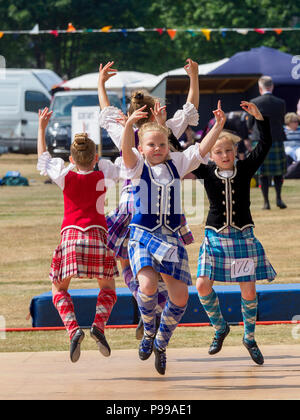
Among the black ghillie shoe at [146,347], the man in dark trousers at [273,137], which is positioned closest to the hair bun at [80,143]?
the black ghillie shoe at [146,347]

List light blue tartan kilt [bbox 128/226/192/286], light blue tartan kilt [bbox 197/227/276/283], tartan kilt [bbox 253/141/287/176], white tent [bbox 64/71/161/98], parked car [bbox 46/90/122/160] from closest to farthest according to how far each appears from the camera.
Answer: light blue tartan kilt [bbox 128/226/192/286]
light blue tartan kilt [bbox 197/227/276/283]
tartan kilt [bbox 253/141/287/176]
parked car [bbox 46/90/122/160]
white tent [bbox 64/71/161/98]

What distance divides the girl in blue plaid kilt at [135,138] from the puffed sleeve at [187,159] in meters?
0.36

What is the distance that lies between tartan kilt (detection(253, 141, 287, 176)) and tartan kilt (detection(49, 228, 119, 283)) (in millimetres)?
9030

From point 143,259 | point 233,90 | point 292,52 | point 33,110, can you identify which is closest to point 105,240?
point 143,259

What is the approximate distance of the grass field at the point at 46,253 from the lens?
699 centimetres

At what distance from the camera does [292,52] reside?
153ft

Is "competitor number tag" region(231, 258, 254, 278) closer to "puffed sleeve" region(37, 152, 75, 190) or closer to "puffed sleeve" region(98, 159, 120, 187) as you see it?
"puffed sleeve" region(98, 159, 120, 187)

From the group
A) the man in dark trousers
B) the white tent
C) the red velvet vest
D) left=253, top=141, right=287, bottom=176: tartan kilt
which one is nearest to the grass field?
the man in dark trousers

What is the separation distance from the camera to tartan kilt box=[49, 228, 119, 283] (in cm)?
568

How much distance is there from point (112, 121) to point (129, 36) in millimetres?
41532

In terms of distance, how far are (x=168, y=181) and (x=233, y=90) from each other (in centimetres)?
2006

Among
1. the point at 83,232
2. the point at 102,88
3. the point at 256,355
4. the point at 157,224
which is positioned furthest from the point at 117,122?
the point at 256,355

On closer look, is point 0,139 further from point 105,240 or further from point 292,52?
point 105,240

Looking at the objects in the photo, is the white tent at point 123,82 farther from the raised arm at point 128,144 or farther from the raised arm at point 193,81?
the raised arm at point 128,144
